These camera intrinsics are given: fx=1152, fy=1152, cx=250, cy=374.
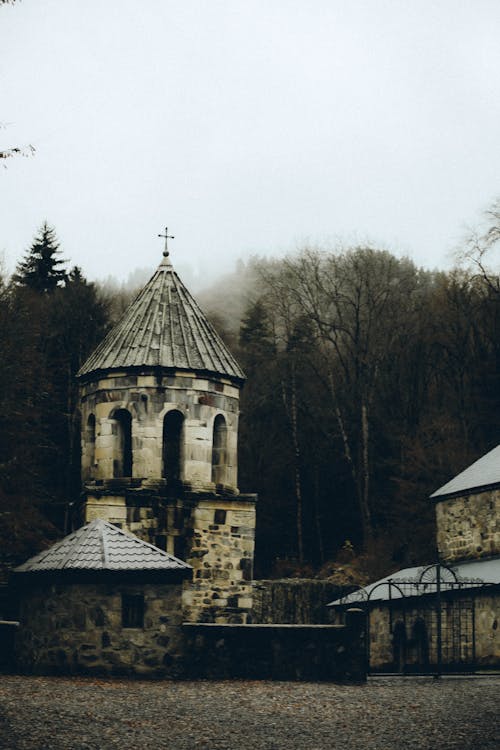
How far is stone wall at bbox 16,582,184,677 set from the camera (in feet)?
58.6

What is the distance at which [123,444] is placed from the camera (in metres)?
23.6

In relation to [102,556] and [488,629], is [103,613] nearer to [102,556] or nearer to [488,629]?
[102,556]

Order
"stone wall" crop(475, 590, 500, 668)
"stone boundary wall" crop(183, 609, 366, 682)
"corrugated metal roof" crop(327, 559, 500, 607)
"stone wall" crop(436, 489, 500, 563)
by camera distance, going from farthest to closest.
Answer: "stone wall" crop(436, 489, 500, 563)
"corrugated metal roof" crop(327, 559, 500, 607)
"stone wall" crop(475, 590, 500, 668)
"stone boundary wall" crop(183, 609, 366, 682)

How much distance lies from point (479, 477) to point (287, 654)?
13991 mm

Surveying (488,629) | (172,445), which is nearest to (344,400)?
(488,629)

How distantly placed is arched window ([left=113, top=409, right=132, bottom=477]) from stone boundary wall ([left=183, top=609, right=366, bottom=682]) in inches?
247

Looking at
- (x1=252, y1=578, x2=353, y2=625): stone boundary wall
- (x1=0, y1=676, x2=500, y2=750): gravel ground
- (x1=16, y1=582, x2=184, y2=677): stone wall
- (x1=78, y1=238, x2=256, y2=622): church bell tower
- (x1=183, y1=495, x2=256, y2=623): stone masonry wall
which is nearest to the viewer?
(x1=0, y1=676, x2=500, y2=750): gravel ground

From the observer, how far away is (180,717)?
13.1 metres

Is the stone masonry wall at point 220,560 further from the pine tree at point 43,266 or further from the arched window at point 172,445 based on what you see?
the pine tree at point 43,266

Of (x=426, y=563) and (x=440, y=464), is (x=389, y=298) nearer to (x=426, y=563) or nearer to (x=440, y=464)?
(x=440, y=464)

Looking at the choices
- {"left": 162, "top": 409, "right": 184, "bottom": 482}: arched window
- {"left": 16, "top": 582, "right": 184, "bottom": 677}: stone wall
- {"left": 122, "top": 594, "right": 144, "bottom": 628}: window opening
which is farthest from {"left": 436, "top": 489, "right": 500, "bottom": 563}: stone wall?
{"left": 122, "top": 594, "right": 144, "bottom": 628}: window opening

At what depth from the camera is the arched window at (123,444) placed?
23344 mm

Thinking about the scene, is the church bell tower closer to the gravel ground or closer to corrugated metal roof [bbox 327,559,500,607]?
corrugated metal roof [bbox 327,559,500,607]

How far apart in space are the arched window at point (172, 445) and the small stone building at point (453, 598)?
15.6 feet
